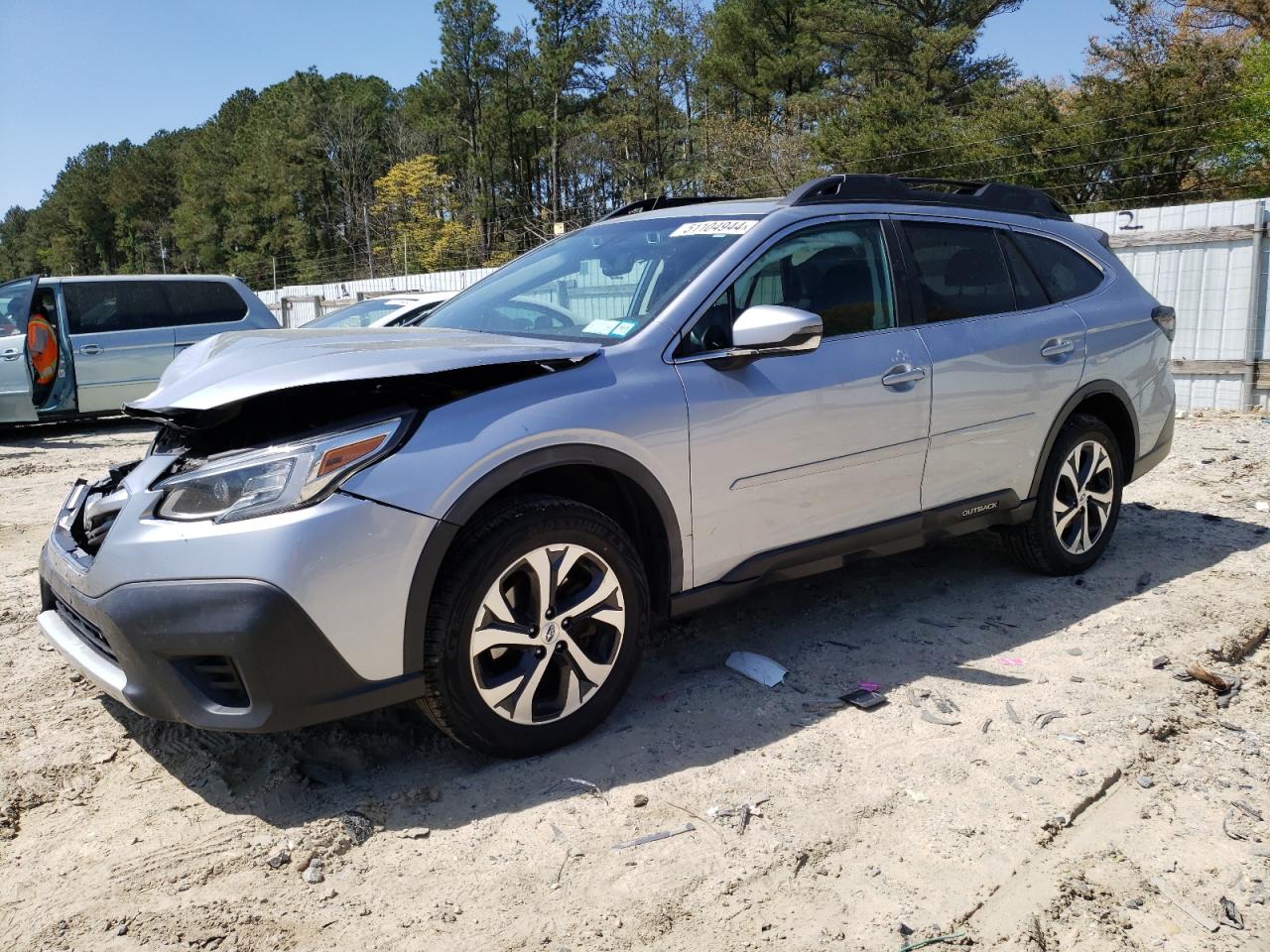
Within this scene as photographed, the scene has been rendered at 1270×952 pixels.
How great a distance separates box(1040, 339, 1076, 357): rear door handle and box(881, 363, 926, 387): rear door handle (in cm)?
91

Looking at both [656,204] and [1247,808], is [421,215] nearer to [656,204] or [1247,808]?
[656,204]

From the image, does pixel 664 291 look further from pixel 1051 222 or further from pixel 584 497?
pixel 1051 222

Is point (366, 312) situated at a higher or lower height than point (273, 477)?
higher

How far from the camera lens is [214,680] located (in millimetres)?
2691

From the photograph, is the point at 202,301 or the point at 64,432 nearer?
the point at 64,432

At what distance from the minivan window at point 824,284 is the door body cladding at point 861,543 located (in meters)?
0.80

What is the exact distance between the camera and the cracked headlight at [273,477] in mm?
2625

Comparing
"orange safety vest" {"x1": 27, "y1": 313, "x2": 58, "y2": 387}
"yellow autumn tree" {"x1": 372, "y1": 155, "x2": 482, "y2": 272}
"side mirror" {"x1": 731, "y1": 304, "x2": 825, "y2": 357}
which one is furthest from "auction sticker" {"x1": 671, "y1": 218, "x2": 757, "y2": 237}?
"yellow autumn tree" {"x1": 372, "y1": 155, "x2": 482, "y2": 272}

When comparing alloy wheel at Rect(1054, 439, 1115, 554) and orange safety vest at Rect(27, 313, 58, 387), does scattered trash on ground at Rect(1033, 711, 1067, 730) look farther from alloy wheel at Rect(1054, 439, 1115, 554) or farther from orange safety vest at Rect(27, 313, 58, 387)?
orange safety vest at Rect(27, 313, 58, 387)

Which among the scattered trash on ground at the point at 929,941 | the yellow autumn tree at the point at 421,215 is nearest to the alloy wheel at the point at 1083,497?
the scattered trash on ground at the point at 929,941

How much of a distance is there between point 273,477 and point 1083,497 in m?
3.94

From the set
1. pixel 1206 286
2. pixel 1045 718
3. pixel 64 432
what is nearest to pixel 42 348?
pixel 64 432

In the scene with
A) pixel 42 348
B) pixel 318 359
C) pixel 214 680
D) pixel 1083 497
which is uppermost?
pixel 318 359

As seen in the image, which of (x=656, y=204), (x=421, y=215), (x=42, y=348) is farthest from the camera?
(x=421, y=215)
